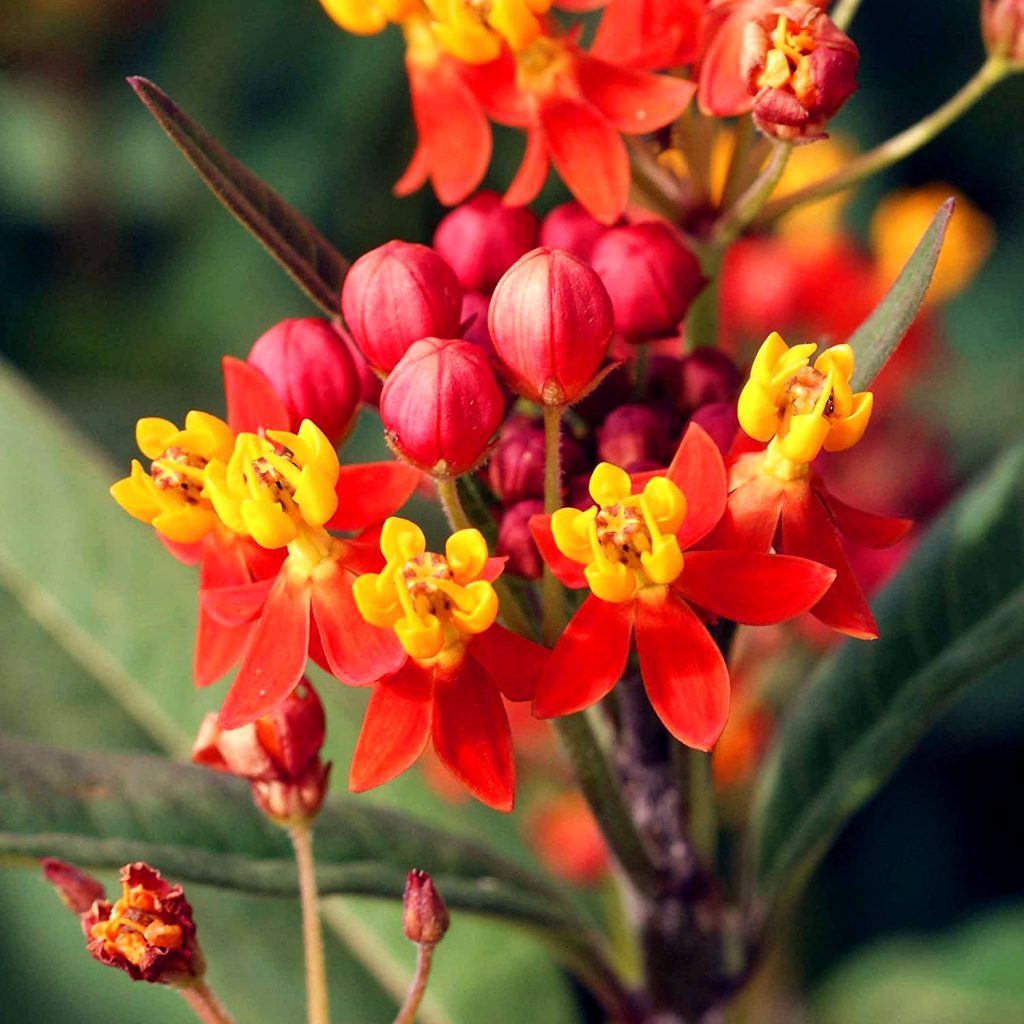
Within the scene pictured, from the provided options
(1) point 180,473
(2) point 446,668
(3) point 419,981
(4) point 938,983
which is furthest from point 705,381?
(4) point 938,983

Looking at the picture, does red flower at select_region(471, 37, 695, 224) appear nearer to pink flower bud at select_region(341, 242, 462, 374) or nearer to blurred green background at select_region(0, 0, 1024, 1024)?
pink flower bud at select_region(341, 242, 462, 374)

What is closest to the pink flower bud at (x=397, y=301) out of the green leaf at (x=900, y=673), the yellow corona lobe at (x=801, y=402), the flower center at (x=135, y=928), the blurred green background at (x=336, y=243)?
the yellow corona lobe at (x=801, y=402)

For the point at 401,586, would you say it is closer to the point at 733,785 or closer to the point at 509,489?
the point at 509,489

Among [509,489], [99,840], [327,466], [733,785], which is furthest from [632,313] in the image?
[733,785]

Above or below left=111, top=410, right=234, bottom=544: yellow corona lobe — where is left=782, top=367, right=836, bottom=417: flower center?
below

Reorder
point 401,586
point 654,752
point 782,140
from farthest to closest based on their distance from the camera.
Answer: point 654,752 → point 782,140 → point 401,586

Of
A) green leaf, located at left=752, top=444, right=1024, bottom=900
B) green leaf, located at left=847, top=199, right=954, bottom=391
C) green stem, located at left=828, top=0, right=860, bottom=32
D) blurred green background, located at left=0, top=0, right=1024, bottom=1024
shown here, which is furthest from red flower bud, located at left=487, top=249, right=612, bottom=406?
blurred green background, located at left=0, top=0, right=1024, bottom=1024
